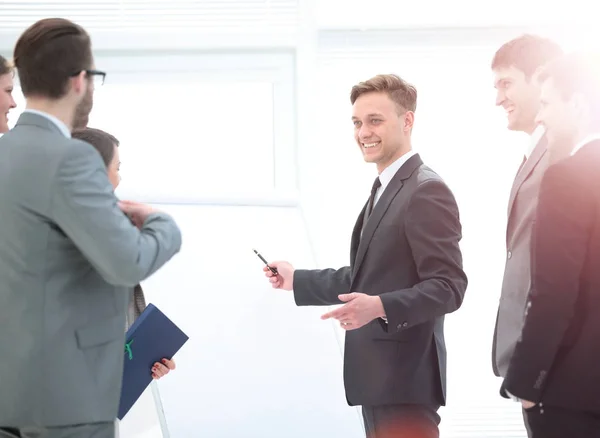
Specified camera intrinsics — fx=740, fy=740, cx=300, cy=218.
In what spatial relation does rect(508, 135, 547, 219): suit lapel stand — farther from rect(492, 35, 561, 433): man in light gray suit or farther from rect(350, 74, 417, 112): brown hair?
rect(350, 74, 417, 112): brown hair

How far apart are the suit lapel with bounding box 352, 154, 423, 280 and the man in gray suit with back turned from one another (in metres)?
0.90

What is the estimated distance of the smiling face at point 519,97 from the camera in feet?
8.05

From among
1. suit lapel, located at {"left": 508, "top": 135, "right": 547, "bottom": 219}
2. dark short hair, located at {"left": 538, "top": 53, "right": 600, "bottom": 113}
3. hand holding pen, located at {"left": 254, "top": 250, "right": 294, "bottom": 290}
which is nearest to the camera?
dark short hair, located at {"left": 538, "top": 53, "right": 600, "bottom": 113}

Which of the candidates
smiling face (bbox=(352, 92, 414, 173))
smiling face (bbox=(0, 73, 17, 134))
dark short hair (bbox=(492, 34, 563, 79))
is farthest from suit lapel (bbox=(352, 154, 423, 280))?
smiling face (bbox=(0, 73, 17, 134))

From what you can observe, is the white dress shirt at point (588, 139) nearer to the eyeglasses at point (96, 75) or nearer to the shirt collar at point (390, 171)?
the shirt collar at point (390, 171)

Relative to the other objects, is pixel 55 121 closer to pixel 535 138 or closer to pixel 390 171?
pixel 390 171

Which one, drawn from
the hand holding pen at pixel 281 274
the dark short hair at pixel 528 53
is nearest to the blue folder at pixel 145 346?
the hand holding pen at pixel 281 274

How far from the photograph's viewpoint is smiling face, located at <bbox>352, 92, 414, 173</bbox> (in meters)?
2.52

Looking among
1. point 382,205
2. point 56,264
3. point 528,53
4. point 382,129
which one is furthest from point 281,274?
point 56,264

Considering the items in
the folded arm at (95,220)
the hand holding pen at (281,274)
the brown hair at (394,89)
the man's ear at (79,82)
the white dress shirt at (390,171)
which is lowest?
the hand holding pen at (281,274)

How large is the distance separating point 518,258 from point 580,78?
65 cm

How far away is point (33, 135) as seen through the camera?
1551 mm

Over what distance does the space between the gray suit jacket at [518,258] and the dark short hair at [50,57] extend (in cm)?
133

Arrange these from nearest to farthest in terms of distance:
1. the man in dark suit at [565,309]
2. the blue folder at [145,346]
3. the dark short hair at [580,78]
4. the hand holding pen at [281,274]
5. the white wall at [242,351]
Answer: the man in dark suit at [565,309]
the dark short hair at [580,78]
the blue folder at [145,346]
the hand holding pen at [281,274]
the white wall at [242,351]
